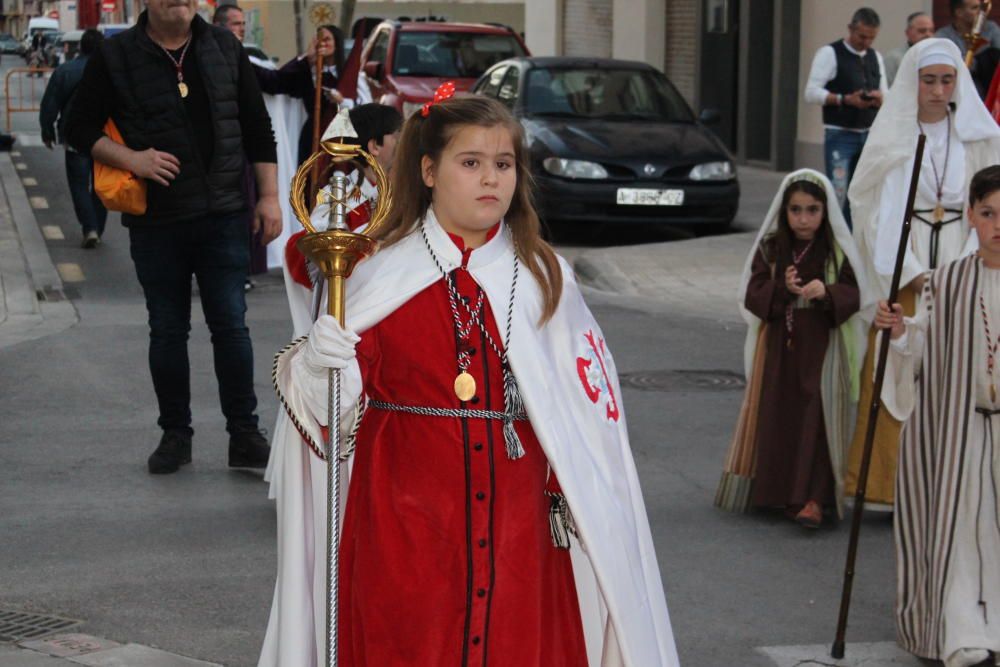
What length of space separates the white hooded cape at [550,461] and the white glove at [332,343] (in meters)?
0.17

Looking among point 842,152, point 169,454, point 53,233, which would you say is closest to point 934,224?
point 169,454

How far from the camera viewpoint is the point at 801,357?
22.9ft

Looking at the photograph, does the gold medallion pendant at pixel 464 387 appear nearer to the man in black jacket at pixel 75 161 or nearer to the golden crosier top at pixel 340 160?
the golden crosier top at pixel 340 160

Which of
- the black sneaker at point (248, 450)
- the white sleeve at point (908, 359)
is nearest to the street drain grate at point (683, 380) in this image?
the black sneaker at point (248, 450)

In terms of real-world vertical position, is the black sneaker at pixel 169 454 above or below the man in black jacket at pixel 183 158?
below

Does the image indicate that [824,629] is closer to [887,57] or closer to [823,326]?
[823,326]

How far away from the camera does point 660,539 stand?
264 inches

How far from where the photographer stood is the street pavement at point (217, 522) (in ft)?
18.4

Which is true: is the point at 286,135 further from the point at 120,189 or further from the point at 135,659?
the point at 135,659

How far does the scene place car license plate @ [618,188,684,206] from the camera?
15281 mm

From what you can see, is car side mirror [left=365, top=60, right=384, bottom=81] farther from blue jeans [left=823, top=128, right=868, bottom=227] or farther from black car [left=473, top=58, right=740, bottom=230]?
blue jeans [left=823, top=128, right=868, bottom=227]

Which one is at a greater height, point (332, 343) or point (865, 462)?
point (332, 343)

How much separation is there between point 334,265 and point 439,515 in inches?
26.7

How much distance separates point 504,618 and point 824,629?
2.20 meters
